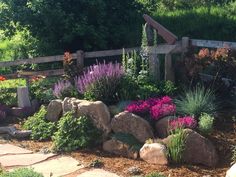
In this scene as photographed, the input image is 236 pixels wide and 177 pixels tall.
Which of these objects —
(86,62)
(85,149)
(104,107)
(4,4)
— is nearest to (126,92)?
(104,107)

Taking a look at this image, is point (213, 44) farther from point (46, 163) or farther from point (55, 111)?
point (46, 163)

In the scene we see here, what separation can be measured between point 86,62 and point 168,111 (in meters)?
4.86

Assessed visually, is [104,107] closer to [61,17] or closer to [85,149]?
[85,149]

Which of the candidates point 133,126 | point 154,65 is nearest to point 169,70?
point 154,65

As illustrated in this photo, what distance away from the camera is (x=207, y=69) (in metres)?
8.09

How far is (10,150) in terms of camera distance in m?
7.37

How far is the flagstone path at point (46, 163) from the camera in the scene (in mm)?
6180

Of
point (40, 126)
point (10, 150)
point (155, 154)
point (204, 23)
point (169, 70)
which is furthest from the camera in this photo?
point (204, 23)

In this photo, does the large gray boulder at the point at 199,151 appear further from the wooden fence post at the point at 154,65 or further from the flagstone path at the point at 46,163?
the wooden fence post at the point at 154,65

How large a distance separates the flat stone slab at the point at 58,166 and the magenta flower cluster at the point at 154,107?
1.20m

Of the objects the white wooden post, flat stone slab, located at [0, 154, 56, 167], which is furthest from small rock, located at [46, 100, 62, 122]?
flat stone slab, located at [0, 154, 56, 167]

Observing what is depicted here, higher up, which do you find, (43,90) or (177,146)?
(43,90)

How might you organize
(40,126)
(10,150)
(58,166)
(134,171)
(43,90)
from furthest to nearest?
(43,90), (40,126), (10,150), (58,166), (134,171)

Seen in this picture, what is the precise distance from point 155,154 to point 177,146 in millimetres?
307
